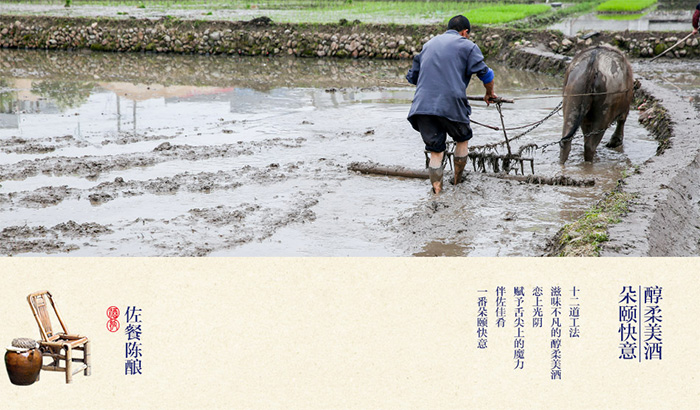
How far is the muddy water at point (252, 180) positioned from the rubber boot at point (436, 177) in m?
0.09

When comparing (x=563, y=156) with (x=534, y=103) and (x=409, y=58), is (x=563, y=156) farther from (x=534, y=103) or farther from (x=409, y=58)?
(x=409, y=58)

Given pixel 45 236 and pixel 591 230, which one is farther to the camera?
pixel 45 236

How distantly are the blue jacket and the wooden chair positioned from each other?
3.43 meters

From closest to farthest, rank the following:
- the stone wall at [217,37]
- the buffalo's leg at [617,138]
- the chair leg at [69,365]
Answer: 1. the chair leg at [69,365]
2. the buffalo's leg at [617,138]
3. the stone wall at [217,37]

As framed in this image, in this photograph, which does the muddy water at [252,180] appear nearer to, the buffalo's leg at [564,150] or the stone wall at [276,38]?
the buffalo's leg at [564,150]

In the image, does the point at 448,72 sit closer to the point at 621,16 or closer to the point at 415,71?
the point at 415,71

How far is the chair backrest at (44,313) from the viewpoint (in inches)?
124

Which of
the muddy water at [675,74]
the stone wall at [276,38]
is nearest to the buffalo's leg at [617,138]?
the muddy water at [675,74]

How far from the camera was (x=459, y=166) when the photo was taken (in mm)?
6273

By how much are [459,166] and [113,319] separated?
3734mm

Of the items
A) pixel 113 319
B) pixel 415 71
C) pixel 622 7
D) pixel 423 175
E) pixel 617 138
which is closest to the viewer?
pixel 113 319

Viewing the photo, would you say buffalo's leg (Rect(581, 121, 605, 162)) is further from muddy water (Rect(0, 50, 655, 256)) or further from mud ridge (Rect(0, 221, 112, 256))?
mud ridge (Rect(0, 221, 112, 256))

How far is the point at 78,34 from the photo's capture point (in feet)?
65.0

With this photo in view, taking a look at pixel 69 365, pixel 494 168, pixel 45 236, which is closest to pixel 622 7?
pixel 494 168
